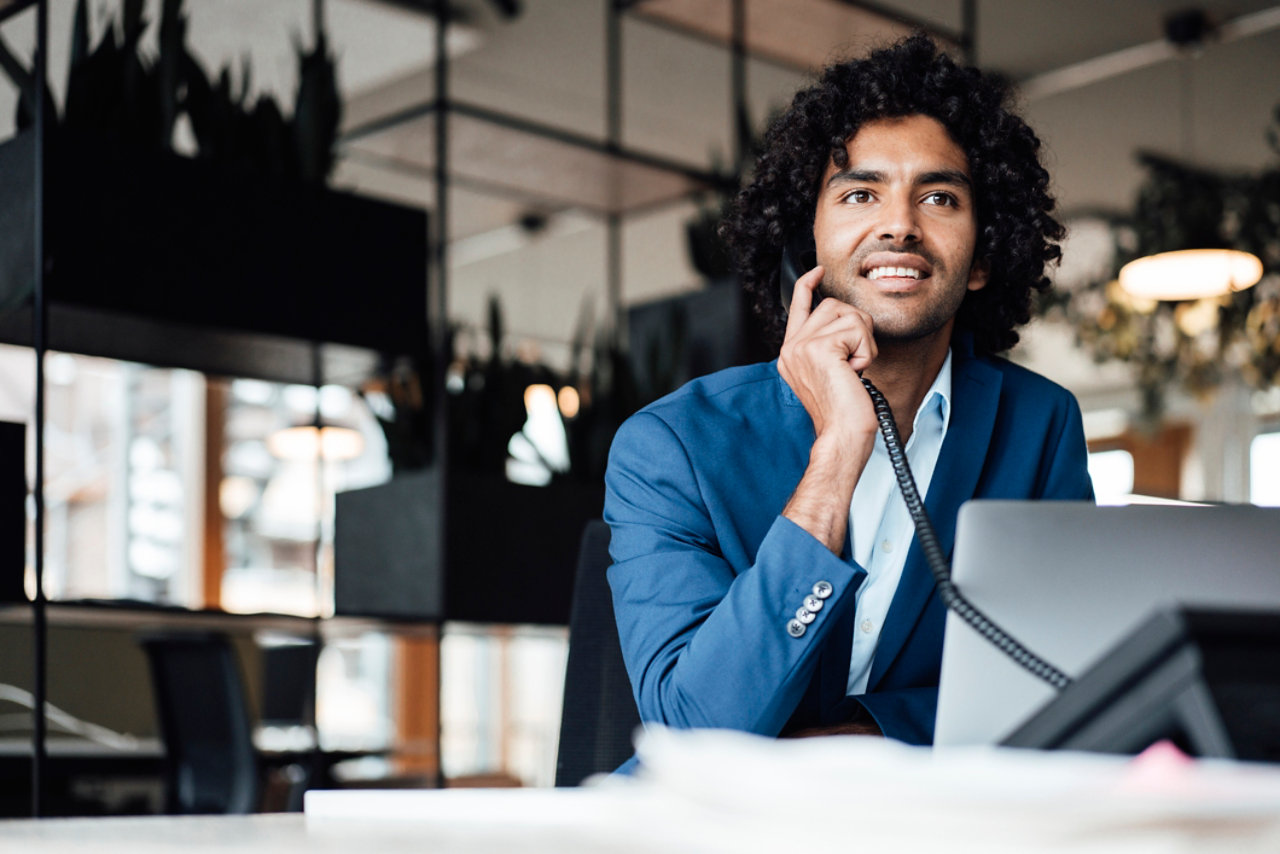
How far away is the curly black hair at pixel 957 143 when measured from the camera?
167cm

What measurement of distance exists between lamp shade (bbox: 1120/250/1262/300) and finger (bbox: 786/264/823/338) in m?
4.36

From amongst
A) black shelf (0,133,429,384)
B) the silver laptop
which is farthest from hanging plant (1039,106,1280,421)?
the silver laptop

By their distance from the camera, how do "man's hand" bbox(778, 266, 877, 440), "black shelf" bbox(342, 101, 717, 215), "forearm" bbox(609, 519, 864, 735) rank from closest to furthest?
1. "forearm" bbox(609, 519, 864, 735)
2. "man's hand" bbox(778, 266, 877, 440)
3. "black shelf" bbox(342, 101, 717, 215)

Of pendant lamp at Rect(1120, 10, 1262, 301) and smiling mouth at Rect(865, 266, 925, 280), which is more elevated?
pendant lamp at Rect(1120, 10, 1262, 301)

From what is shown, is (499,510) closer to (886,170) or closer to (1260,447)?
(886,170)

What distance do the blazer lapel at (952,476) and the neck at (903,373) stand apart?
4 cm

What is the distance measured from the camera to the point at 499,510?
317 centimetres

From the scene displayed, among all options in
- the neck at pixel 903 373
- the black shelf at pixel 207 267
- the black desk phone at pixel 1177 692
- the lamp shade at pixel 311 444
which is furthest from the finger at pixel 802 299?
the lamp shade at pixel 311 444

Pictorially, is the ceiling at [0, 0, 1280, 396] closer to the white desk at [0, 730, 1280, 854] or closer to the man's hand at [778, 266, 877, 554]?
the man's hand at [778, 266, 877, 554]

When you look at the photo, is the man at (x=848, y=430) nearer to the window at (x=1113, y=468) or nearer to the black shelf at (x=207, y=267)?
the black shelf at (x=207, y=267)

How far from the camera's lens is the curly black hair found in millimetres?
1669

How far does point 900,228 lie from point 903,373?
0.17 metres

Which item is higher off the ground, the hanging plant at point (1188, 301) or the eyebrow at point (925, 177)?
the hanging plant at point (1188, 301)

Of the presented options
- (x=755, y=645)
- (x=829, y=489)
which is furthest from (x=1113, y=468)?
(x=755, y=645)
